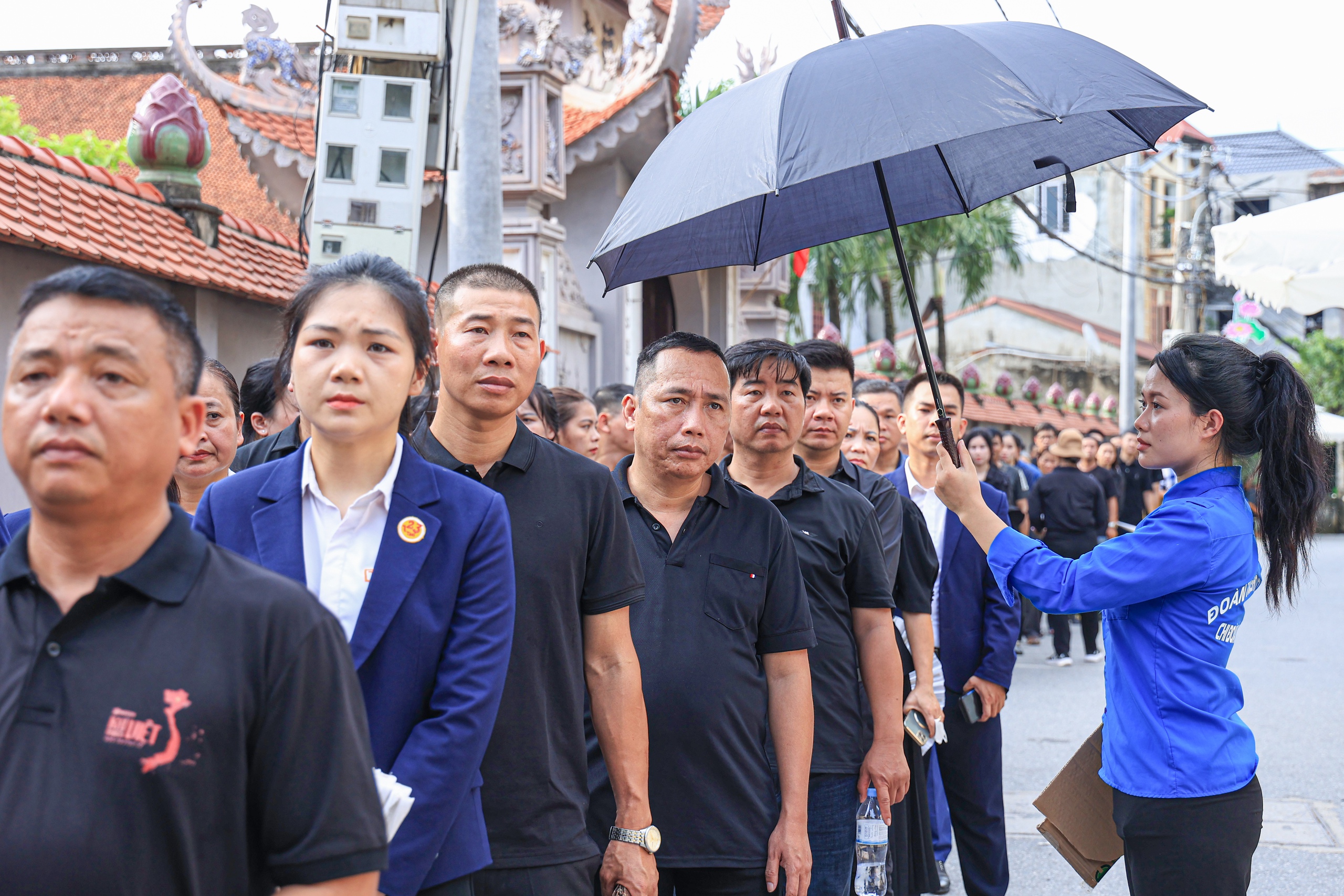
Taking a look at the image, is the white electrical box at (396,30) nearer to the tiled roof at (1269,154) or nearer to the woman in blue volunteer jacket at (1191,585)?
the woman in blue volunteer jacket at (1191,585)

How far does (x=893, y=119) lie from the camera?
9.22 feet

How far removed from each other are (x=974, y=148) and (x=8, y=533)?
3030 millimetres

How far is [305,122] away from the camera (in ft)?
33.9

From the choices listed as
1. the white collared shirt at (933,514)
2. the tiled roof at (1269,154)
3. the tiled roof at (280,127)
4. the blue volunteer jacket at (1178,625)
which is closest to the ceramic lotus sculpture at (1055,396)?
the tiled roof at (1269,154)

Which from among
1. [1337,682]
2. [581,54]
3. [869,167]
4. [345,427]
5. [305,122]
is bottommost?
[1337,682]

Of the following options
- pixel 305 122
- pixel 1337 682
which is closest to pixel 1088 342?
pixel 1337 682

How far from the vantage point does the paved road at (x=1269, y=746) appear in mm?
5242

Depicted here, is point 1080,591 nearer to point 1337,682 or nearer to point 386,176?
point 386,176

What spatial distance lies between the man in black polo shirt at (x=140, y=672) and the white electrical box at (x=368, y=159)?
413 centimetres

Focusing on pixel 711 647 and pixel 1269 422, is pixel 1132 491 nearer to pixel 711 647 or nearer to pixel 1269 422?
pixel 1269 422

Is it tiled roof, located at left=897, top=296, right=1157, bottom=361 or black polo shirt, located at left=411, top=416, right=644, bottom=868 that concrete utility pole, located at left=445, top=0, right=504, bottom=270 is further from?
tiled roof, located at left=897, top=296, right=1157, bottom=361

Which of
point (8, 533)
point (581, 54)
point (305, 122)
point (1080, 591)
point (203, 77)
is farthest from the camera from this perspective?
point (581, 54)

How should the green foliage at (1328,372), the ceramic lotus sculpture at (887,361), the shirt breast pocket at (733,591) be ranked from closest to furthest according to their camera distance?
the shirt breast pocket at (733,591) < the ceramic lotus sculpture at (887,361) < the green foliage at (1328,372)

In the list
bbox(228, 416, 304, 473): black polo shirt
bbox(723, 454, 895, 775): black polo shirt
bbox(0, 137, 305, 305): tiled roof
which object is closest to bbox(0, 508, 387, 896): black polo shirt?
bbox(228, 416, 304, 473): black polo shirt
